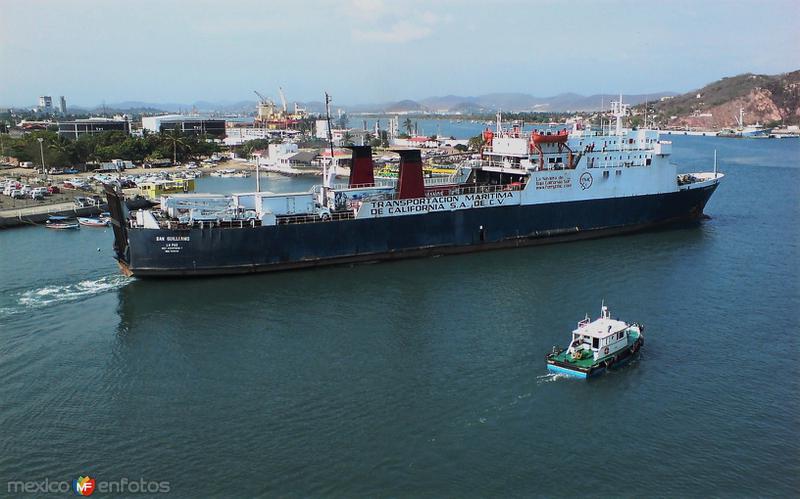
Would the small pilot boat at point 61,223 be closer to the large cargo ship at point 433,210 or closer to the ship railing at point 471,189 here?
the large cargo ship at point 433,210

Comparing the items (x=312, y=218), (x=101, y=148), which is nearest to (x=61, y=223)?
(x=312, y=218)

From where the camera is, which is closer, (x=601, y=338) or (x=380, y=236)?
(x=601, y=338)

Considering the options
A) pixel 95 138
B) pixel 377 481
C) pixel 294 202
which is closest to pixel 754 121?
pixel 95 138

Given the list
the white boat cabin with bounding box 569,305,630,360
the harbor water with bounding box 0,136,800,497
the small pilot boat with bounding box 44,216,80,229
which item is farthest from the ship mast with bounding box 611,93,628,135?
the small pilot boat with bounding box 44,216,80,229

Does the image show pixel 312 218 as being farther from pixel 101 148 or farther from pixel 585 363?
pixel 101 148

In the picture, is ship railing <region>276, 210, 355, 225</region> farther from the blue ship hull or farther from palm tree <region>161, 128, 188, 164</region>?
palm tree <region>161, 128, 188, 164</region>

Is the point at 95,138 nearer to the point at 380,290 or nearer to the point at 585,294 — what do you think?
the point at 380,290

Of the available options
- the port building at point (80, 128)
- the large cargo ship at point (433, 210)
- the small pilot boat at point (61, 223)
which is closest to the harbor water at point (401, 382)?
the large cargo ship at point (433, 210)
